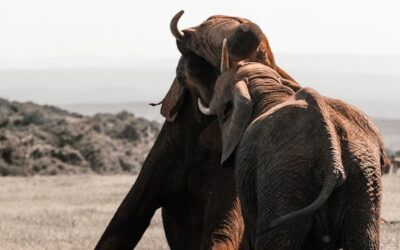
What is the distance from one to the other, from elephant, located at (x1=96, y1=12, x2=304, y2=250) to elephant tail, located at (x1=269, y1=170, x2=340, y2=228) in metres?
3.01

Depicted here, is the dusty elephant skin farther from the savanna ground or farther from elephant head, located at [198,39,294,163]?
the savanna ground

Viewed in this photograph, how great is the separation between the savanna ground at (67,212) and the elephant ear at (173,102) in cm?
405

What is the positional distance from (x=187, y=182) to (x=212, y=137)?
101 cm

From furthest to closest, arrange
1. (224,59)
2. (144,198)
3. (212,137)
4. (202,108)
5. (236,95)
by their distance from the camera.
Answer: (144,198)
(212,137)
(202,108)
(224,59)
(236,95)

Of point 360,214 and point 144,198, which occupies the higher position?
point 360,214

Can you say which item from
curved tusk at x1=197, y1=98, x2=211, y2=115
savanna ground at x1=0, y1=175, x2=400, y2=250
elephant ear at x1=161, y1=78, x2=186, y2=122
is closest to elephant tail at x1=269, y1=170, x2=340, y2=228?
curved tusk at x1=197, y1=98, x2=211, y2=115

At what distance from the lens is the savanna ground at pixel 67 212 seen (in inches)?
601

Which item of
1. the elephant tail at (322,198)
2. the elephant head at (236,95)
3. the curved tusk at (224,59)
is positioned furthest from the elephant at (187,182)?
the elephant tail at (322,198)

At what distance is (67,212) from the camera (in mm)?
20094

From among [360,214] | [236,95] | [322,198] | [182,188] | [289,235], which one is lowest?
[182,188]

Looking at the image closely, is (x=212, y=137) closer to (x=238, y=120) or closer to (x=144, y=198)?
(x=144, y=198)

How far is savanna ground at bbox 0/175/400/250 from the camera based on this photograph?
15.3m

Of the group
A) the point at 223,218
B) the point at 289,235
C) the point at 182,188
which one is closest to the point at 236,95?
the point at 289,235

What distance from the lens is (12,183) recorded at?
29.7 meters
